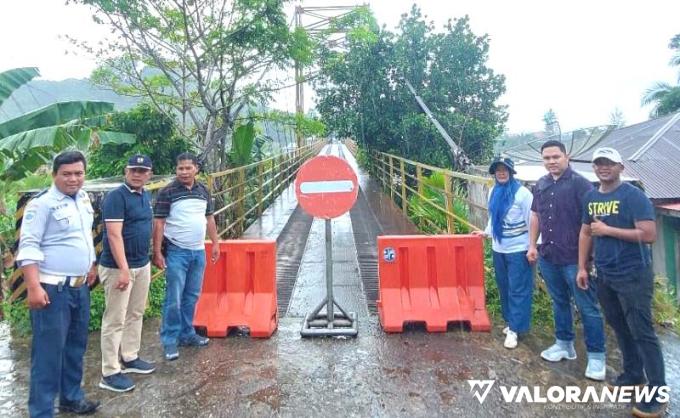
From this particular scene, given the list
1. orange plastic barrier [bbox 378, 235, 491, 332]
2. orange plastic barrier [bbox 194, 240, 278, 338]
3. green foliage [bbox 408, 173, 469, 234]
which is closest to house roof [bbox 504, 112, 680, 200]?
green foliage [bbox 408, 173, 469, 234]

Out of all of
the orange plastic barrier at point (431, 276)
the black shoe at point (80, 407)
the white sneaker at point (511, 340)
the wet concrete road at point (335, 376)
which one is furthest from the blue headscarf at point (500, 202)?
the black shoe at point (80, 407)

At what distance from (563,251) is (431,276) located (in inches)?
49.0

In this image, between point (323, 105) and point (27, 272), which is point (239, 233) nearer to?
point (27, 272)

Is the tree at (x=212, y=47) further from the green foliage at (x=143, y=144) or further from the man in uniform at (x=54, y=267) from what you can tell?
the man in uniform at (x=54, y=267)

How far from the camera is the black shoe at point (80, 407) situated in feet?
9.58

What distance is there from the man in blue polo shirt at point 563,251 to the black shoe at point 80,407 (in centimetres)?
306

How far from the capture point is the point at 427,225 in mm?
8227

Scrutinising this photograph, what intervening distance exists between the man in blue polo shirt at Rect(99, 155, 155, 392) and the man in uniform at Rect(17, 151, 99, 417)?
0.24 meters

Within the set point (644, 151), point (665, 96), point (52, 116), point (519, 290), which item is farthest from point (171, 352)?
point (665, 96)

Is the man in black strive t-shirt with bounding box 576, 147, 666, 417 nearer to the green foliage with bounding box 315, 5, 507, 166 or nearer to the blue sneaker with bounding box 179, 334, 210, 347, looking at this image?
the blue sneaker with bounding box 179, 334, 210, 347

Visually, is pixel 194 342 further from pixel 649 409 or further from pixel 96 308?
pixel 649 409

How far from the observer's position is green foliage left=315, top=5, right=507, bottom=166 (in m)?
13.1

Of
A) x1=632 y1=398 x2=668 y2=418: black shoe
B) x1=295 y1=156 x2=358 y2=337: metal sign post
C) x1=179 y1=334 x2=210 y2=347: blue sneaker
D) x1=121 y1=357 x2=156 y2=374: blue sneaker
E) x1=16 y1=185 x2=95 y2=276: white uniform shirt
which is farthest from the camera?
x1=295 y1=156 x2=358 y2=337: metal sign post

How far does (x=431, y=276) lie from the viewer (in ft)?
14.3
